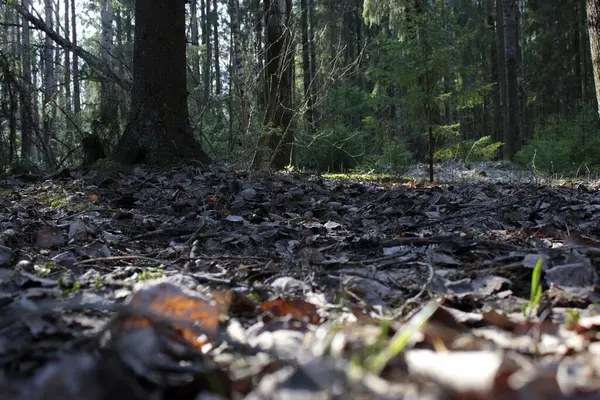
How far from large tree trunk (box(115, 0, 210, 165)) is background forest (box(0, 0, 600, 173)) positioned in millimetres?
717

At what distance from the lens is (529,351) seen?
108 centimetres

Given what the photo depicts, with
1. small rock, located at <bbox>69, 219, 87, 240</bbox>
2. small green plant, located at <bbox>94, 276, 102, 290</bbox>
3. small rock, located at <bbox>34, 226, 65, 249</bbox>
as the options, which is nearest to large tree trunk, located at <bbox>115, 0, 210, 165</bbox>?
small rock, located at <bbox>69, 219, 87, 240</bbox>

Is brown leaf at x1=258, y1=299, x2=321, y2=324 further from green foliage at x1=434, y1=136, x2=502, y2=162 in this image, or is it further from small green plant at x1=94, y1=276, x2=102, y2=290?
green foliage at x1=434, y1=136, x2=502, y2=162

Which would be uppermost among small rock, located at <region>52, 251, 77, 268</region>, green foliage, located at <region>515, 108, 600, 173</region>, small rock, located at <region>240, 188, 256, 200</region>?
green foliage, located at <region>515, 108, 600, 173</region>

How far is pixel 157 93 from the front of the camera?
6035 millimetres

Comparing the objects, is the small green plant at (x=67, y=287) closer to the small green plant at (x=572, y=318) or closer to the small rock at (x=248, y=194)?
the small green plant at (x=572, y=318)

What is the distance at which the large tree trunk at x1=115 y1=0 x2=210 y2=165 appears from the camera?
595cm

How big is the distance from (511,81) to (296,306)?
15.3 m

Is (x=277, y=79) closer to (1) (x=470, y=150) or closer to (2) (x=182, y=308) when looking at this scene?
(1) (x=470, y=150)

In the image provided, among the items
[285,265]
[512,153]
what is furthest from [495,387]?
[512,153]

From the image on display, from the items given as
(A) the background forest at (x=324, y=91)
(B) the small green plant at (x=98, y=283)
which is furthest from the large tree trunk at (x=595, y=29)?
(B) the small green plant at (x=98, y=283)

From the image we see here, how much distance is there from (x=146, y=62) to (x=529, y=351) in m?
5.85

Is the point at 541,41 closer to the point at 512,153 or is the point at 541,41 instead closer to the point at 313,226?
the point at 512,153

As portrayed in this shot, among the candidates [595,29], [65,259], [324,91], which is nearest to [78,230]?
[65,259]
